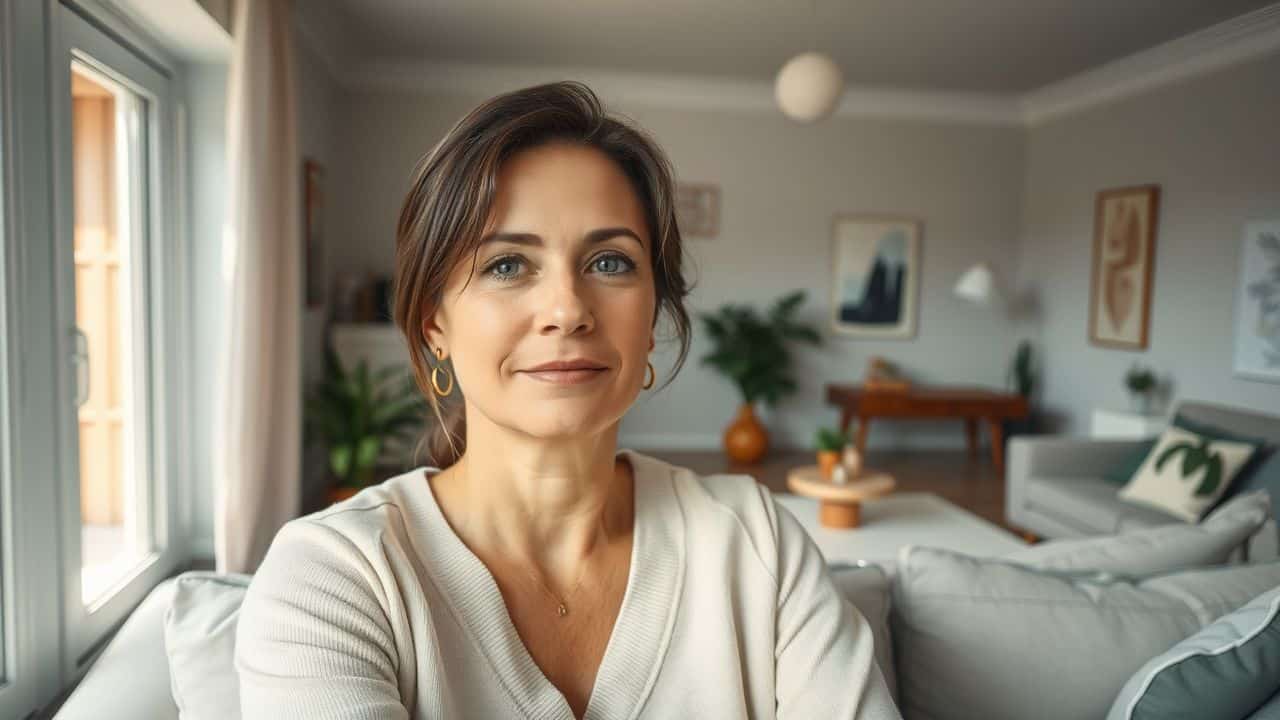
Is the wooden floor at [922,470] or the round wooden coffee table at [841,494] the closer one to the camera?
the round wooden coffee table at [841,494]

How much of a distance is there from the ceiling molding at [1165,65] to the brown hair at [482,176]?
4.83 metres

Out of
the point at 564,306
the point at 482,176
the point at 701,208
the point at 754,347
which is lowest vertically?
the point at 754,347

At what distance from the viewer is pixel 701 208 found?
6613 millimetres

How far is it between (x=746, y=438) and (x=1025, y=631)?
493 centimetres

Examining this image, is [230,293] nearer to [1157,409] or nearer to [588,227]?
[588,227]

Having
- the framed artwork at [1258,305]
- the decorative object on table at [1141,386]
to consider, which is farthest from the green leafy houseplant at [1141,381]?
the framed artwork at [1258,305]

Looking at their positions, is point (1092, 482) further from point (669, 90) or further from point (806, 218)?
point (669, 90)

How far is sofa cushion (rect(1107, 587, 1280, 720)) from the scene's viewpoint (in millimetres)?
1028

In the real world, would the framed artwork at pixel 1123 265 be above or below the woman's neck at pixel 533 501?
above

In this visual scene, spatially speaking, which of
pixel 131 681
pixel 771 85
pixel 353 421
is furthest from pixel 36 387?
pixel 771 85

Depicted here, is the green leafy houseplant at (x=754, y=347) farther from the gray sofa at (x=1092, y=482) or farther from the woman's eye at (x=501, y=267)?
the woman's eye at (x=501, y=267)

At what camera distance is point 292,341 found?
146 inches

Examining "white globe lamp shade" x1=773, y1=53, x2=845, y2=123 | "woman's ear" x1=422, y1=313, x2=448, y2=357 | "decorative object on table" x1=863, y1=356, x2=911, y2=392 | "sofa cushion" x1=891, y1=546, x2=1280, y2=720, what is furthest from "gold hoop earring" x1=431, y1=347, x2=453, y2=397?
"decorative object on table" x1=863, y1=356, x2=911, y2=392

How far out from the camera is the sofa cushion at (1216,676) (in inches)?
40.5
